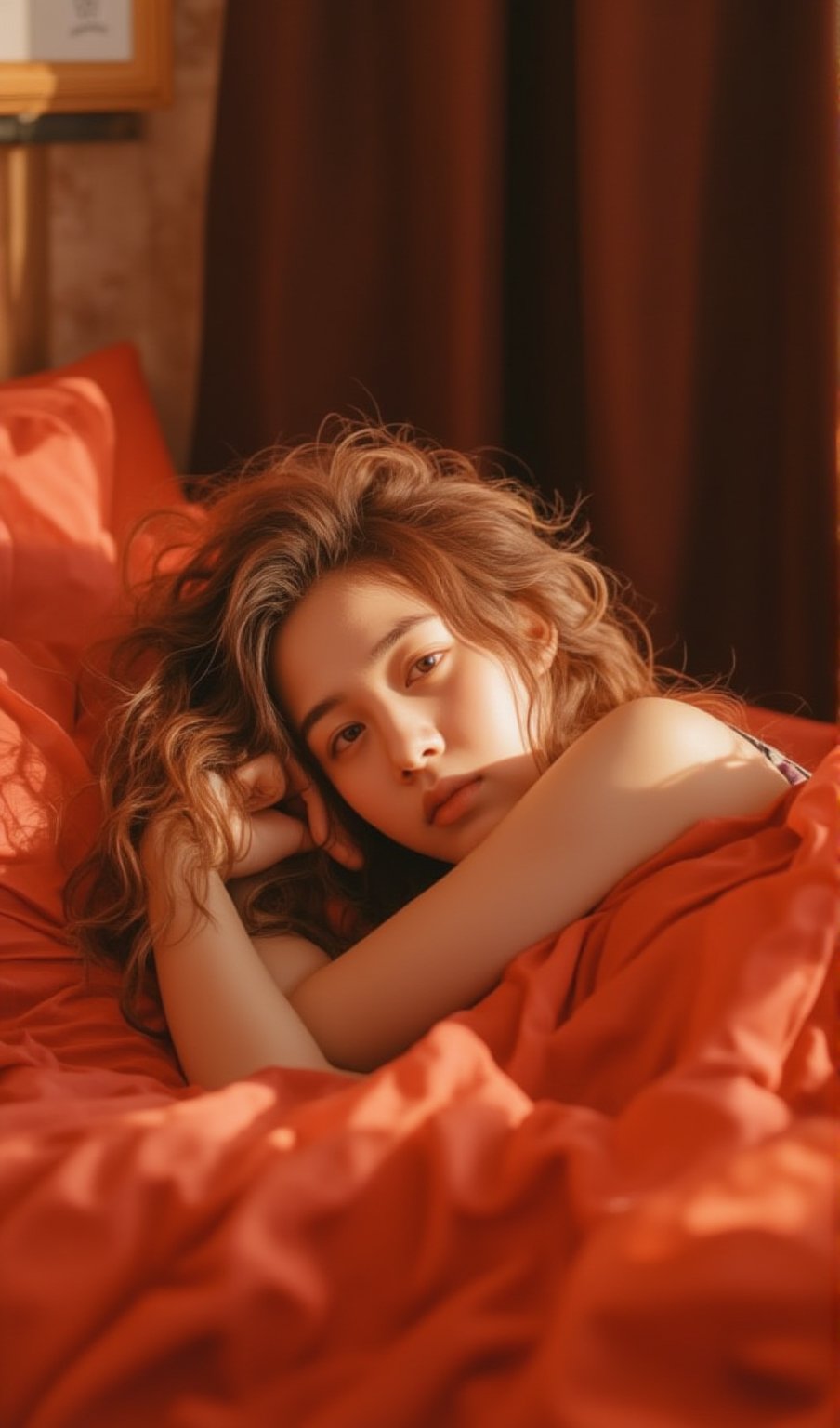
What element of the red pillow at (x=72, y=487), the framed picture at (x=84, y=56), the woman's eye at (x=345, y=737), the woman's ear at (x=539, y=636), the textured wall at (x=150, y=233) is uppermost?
the framed picture at (x=84, y=56)

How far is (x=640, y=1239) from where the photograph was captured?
757 millimetres

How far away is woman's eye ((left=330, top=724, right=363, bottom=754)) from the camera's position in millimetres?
1292

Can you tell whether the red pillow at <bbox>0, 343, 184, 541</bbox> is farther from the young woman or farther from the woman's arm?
the woman's arm

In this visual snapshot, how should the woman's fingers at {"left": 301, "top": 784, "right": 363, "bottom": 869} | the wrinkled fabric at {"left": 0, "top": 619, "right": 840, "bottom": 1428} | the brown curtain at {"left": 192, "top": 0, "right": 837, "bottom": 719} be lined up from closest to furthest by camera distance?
the wrinkled fabric at {"left": 0, "top": 619, "right": 840, "bottom": 1428} < the woman's fingers at {"left": 301, "top": 784, "right": 363, "bottom": 869} < the brown curtain at {"left": 192, "top": 0, "right": 837, "bottom": 719}

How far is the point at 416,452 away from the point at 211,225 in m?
0.78

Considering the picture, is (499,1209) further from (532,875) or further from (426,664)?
(426,664)

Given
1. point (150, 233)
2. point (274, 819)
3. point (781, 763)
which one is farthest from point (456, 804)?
point (150, 233)

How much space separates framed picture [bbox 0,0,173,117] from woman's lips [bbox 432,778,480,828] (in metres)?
1.16

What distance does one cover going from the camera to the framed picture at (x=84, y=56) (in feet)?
6.11

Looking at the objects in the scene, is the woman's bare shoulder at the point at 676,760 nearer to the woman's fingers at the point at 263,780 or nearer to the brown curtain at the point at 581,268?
the woman's fingers at the point at 263,780

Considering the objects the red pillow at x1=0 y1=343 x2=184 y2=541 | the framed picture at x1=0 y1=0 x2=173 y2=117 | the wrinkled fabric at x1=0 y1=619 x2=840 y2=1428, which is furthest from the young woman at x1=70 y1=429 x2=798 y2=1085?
the framed picture at x1=0 y1=0 x2=173 y2=117

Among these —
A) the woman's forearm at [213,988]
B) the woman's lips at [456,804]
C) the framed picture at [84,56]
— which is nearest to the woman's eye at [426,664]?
the woman's lips at [456,804]

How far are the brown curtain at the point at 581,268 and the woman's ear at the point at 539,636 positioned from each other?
411 millimetres

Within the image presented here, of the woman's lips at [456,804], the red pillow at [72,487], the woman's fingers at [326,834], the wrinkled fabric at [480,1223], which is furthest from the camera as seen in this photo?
the red pillow at [72,487]
